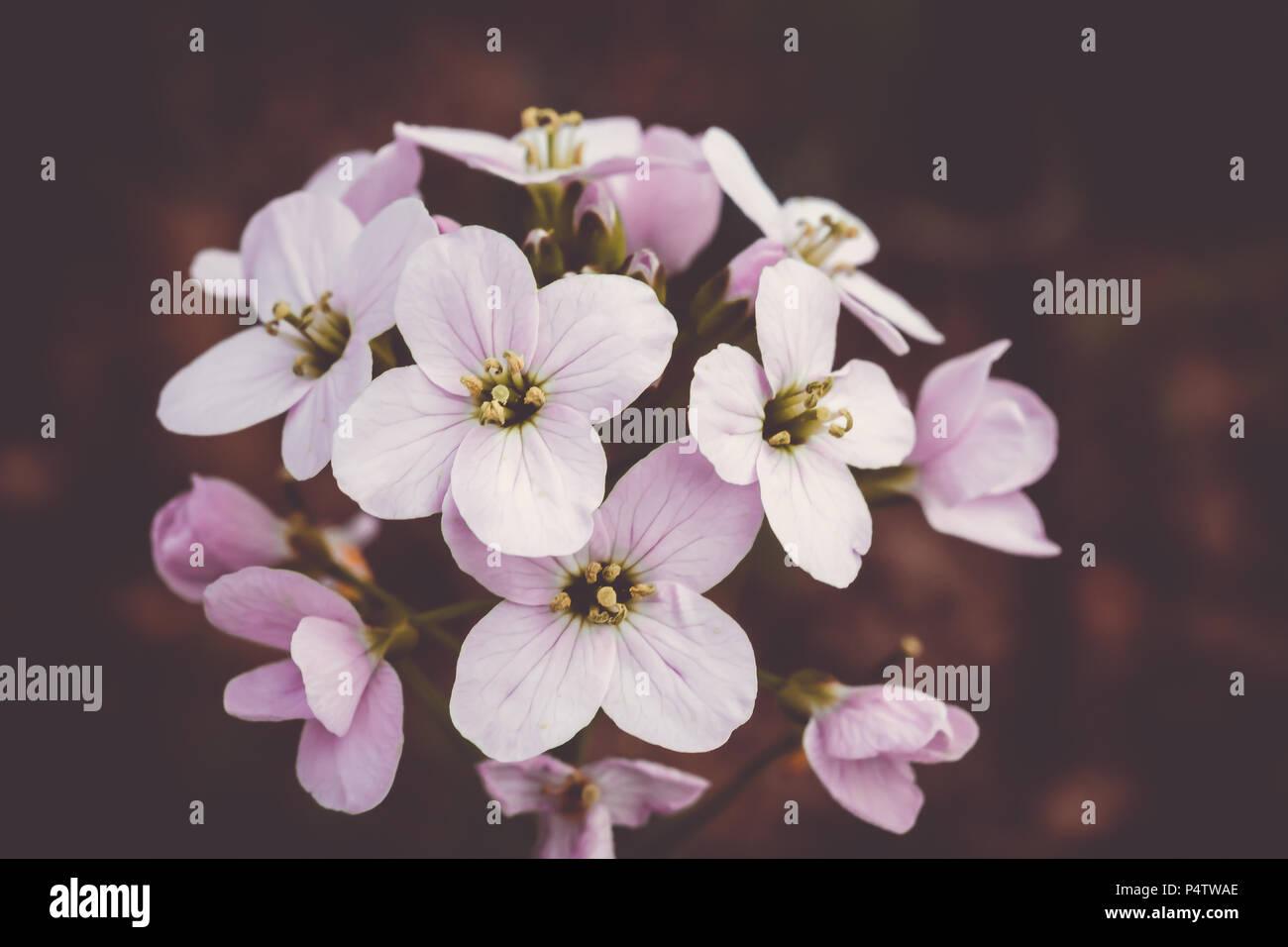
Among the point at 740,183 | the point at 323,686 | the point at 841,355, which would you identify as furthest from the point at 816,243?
the point at 841,355

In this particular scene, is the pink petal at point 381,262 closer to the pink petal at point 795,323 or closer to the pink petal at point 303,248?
the pink petal at point 303,248

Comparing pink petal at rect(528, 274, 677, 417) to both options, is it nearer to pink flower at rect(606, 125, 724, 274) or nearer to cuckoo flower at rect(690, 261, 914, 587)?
cuckoo flower at rect(690, 261, 914, 587)

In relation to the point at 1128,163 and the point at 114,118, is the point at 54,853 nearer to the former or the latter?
the point at 114,118

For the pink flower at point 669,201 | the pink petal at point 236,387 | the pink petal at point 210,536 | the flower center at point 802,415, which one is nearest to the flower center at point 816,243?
the pink flower at point 669,201

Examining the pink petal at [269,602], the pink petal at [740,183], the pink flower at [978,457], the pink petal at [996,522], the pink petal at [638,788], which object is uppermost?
the pink petal at [740,183]

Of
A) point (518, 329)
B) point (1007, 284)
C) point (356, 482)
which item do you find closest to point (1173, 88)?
point (1007, 284)

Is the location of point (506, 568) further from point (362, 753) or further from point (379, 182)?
point (379, 182)
